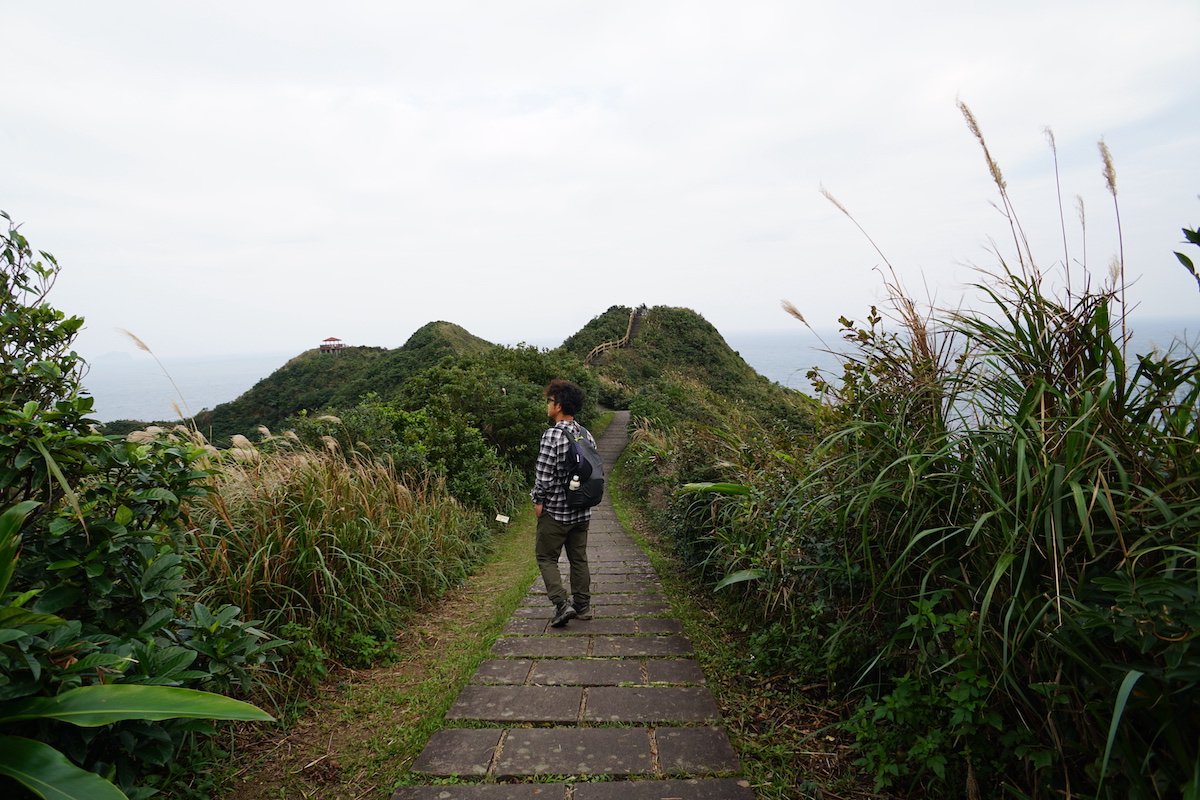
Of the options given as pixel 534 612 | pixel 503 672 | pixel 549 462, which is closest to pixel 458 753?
pixel 503 672

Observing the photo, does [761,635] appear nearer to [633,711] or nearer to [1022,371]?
[633,711]

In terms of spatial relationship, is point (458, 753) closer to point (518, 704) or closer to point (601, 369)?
point (518, 704)

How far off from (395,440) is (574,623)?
164 inches

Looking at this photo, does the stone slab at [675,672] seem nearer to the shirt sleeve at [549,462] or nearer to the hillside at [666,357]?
the shirt sleeve at [549,462]

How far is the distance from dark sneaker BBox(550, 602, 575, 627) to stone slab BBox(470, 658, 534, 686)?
555 mm

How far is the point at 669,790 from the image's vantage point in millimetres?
2344

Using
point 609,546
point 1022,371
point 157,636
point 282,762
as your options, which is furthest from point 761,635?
point 609,546

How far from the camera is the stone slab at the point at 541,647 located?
3631 mm

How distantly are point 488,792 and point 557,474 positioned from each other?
2147mm

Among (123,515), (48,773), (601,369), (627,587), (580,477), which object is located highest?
(601,369)

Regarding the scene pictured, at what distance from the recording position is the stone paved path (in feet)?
7.82

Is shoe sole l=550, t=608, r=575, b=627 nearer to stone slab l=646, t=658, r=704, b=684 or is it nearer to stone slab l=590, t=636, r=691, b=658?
stone slab l=590, t=636, r=691, b=658

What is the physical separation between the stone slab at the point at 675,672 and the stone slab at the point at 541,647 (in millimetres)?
444

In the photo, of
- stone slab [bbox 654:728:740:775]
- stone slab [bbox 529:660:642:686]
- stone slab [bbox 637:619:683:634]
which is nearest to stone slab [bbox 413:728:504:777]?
stone slab [bbox 529:660:642:686]
